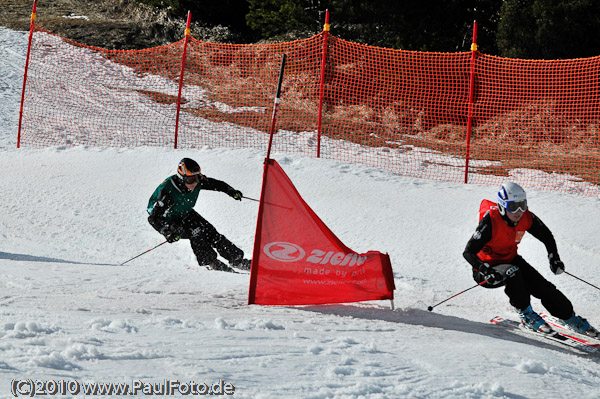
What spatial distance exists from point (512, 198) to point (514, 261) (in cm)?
65

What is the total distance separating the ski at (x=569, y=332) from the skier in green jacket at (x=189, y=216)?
3.40m

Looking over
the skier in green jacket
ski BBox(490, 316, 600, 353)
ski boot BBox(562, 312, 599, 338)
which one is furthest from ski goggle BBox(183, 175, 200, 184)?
ski boot BBox(562, 312, 599, 338)

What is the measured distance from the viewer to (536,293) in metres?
6.14

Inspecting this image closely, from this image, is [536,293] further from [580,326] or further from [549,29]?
[549,29]

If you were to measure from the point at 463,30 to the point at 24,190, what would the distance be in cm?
1233

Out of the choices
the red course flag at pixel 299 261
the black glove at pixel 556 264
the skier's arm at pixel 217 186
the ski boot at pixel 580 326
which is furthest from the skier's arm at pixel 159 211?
the ski boot at pixel 580 326

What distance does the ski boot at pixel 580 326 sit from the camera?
235 inches

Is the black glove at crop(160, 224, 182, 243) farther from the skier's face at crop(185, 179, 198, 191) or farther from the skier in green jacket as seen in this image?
the skier's face at crop(185, 179, 198, 191)

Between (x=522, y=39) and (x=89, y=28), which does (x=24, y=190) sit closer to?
(x=522, y=39)

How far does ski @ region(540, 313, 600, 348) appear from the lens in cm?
600


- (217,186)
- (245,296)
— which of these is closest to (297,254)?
(245,296)

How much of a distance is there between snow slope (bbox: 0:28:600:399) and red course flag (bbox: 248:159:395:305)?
162 mm

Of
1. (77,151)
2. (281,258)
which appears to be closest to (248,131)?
(77,151)

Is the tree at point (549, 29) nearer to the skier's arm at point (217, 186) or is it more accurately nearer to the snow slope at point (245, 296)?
the snow slope at point (245, 296)
